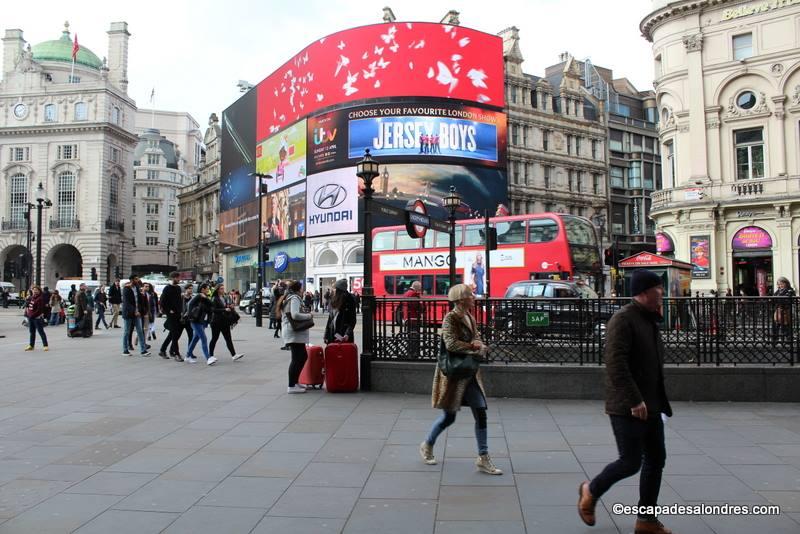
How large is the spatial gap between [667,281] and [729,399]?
15032 millimetres

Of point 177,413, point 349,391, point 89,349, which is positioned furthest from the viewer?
point 89,349

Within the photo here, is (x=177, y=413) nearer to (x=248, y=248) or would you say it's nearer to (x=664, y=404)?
(x=664, y=404)

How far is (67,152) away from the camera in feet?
241

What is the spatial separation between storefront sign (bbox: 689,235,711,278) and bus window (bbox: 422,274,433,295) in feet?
46.6

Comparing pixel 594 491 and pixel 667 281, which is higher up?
pixel 667 281

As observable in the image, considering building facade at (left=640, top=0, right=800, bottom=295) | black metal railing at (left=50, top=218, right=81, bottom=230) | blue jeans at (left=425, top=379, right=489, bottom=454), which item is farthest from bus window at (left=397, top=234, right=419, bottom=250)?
black metal railing at (left=50, top=218, right=81, bottom=230)

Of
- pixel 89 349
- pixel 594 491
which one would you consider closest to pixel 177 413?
pixel 594 491

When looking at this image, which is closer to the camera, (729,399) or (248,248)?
(729,399)

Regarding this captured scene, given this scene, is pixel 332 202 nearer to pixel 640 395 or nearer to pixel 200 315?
pixel 200 315

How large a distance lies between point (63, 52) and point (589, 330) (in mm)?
91278

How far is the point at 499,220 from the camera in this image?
24406 mm

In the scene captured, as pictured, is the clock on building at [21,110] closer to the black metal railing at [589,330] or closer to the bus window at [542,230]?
the bus window at [542,230]

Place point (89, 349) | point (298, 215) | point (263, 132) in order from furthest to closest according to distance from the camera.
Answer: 1. point (263, 132)
2. point (298, 215)
3. point (89, 349)

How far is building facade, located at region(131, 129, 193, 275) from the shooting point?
115000 millimetres
